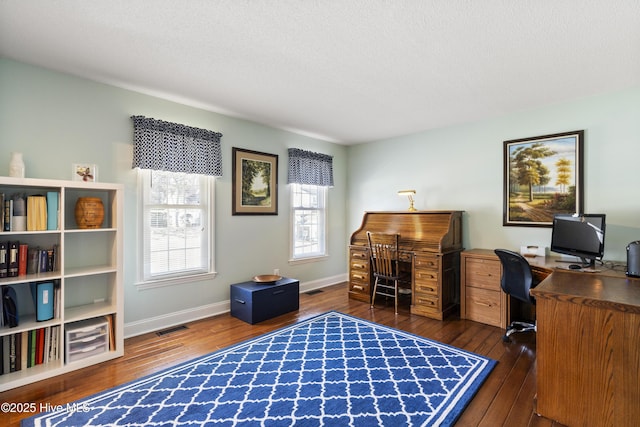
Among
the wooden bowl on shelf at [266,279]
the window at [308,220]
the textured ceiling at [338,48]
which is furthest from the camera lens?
the window at [308,220]

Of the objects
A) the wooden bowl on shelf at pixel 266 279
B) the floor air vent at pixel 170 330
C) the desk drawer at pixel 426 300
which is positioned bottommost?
the floor air vent at pixel 170 330

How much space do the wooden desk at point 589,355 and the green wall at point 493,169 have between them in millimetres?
1573

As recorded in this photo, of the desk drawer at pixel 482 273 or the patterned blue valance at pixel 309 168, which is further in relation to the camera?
the patterned blue valance at pixel 309 168

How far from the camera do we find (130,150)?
10.0ft

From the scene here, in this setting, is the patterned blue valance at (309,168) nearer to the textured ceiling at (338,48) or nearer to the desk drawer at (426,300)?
the textured ceiling at (338,48)

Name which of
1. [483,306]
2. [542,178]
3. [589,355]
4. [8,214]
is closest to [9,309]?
[8,214]

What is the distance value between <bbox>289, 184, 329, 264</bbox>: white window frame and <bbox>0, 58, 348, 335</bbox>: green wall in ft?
0.36

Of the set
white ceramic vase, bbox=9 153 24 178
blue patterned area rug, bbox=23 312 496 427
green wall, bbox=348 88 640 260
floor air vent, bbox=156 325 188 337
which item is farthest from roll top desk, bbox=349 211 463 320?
white ceramic vase, bbox=9 153 24 178

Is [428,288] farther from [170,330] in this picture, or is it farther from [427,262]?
[170,330]

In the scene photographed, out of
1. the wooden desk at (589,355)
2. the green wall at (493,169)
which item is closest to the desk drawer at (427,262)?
the green wall at (493,169)

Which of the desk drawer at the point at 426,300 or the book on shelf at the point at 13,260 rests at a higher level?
the book on shelf at the point at 13,260

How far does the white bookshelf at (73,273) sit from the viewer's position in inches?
89.2

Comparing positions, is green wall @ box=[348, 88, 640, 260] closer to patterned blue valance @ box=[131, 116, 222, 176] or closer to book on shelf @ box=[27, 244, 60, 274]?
patterned blue valance @ box=[131, 116, 222, 176]

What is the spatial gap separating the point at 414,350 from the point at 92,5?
3384 mm
